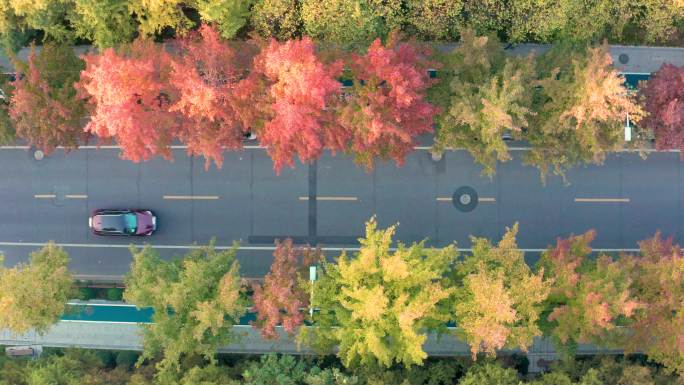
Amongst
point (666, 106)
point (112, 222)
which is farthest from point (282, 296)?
point (666, 106)

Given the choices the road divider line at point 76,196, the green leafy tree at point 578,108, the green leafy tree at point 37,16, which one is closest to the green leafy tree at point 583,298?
the green leafy tree at point 578,108

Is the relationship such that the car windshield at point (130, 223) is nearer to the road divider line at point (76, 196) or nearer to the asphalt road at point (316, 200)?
the asphalt road at point (316, 200)

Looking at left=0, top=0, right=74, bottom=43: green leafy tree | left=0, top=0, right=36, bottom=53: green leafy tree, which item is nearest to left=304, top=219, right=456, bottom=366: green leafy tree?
left=0, top=0, right=74, bottom=43: green leafy tree

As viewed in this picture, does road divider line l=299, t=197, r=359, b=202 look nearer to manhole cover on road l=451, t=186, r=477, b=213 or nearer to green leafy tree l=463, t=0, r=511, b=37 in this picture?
manhole cover on road l=451, t=186, r=477, b=213

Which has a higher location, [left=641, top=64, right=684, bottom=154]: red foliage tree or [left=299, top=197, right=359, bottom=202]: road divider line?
[left=641, top=64, right=684, bottom=154]: red foliage tree

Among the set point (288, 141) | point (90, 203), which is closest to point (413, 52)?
point (288, 141)

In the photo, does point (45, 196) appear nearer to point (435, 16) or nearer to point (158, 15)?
point (158, 15)
